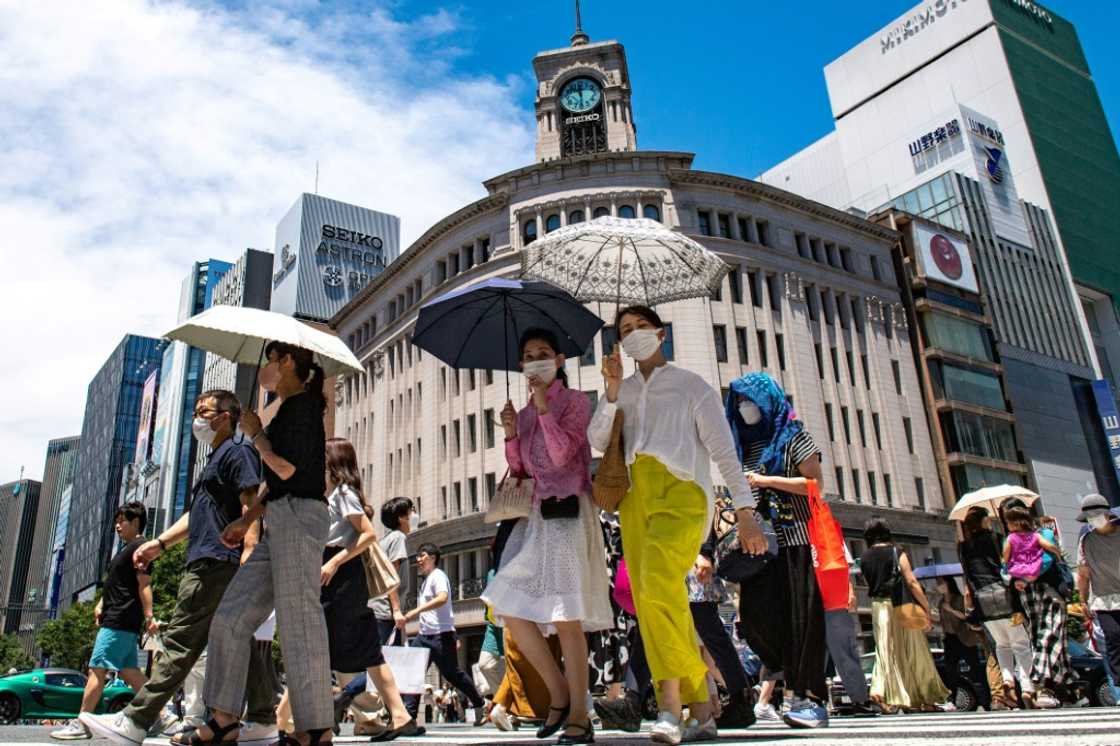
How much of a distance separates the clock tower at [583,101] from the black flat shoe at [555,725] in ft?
149

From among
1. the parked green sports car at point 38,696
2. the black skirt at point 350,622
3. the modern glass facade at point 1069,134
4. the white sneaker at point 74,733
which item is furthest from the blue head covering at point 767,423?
the modern glass facade at point 1069,134

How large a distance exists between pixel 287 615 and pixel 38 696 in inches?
650

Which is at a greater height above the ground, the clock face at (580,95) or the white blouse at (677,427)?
the clock face at (580,95)

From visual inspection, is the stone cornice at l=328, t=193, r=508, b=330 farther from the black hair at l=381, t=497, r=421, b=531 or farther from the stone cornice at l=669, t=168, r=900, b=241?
the black hair at l=381, t=497, r=421, b=531

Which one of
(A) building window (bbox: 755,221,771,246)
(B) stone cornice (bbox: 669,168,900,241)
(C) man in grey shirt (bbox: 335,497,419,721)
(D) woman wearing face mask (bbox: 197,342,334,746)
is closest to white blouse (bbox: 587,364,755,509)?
(D) woman wearing face mask (bbox: 197,342,334,746)

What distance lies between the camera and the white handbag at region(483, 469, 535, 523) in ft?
12.8

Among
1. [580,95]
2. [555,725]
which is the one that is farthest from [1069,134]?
[555,725]

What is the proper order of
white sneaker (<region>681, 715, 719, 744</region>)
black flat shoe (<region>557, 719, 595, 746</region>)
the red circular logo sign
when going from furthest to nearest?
the red circular logo sign → white sneaker (<region>681, 715, 719, 744</region>) → black flat shoe (<region>557, 719, 595, 746</region>)

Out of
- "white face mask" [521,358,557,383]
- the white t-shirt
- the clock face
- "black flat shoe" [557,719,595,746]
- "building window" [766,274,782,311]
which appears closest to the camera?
"black flat shoe" [557,719,595,746]

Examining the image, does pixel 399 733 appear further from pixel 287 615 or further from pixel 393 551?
pixel 393 551

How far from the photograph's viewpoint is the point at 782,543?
15.3 ft

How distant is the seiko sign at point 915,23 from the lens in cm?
7238

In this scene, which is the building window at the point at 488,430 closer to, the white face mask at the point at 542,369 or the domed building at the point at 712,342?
the domed building at the point at 712,342

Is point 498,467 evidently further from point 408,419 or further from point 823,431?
point 823,431
